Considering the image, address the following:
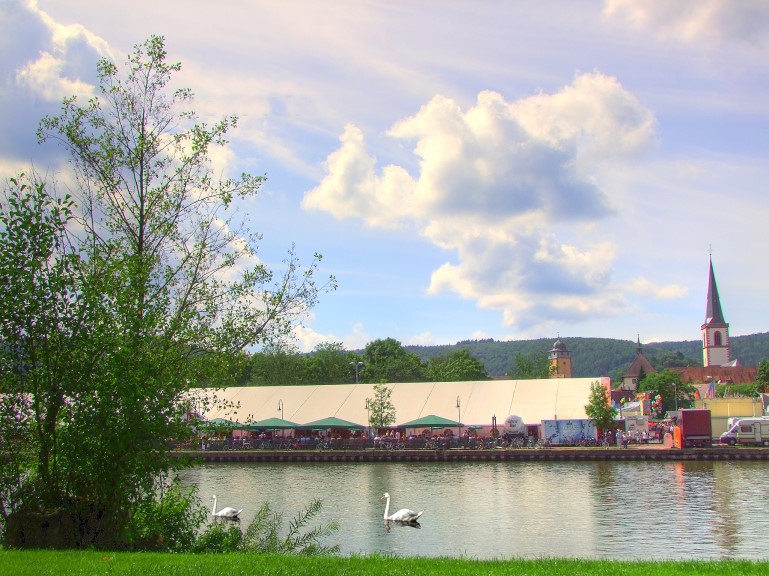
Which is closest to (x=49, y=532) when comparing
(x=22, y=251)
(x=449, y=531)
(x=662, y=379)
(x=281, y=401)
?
(x=22, y=251)

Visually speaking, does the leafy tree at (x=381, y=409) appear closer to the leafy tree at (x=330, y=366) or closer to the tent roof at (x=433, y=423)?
the tent roof at (x=433, y=423)

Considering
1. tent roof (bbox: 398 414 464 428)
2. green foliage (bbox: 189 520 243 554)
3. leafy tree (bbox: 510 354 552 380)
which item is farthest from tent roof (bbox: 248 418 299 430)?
leafy tree (bbox: 510 354 552 380)

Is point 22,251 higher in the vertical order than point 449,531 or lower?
higher

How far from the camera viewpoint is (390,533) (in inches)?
909

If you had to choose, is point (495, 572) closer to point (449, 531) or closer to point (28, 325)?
point (28, 325)

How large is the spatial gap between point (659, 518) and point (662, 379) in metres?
103

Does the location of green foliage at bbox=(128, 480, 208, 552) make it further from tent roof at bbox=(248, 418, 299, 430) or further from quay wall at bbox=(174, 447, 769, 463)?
tent roof at bbox=(248, 418, 299, 430)

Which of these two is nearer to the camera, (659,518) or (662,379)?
(659,518)

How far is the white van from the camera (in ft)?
187

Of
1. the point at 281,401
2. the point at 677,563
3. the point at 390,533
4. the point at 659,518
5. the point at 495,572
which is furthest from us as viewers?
the point at 281,401

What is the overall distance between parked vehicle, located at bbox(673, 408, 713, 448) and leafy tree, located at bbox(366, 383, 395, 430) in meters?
21.8

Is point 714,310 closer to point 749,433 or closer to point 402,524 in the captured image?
point 749,433

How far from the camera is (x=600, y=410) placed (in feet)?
196

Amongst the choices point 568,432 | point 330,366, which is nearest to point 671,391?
point 330,366
